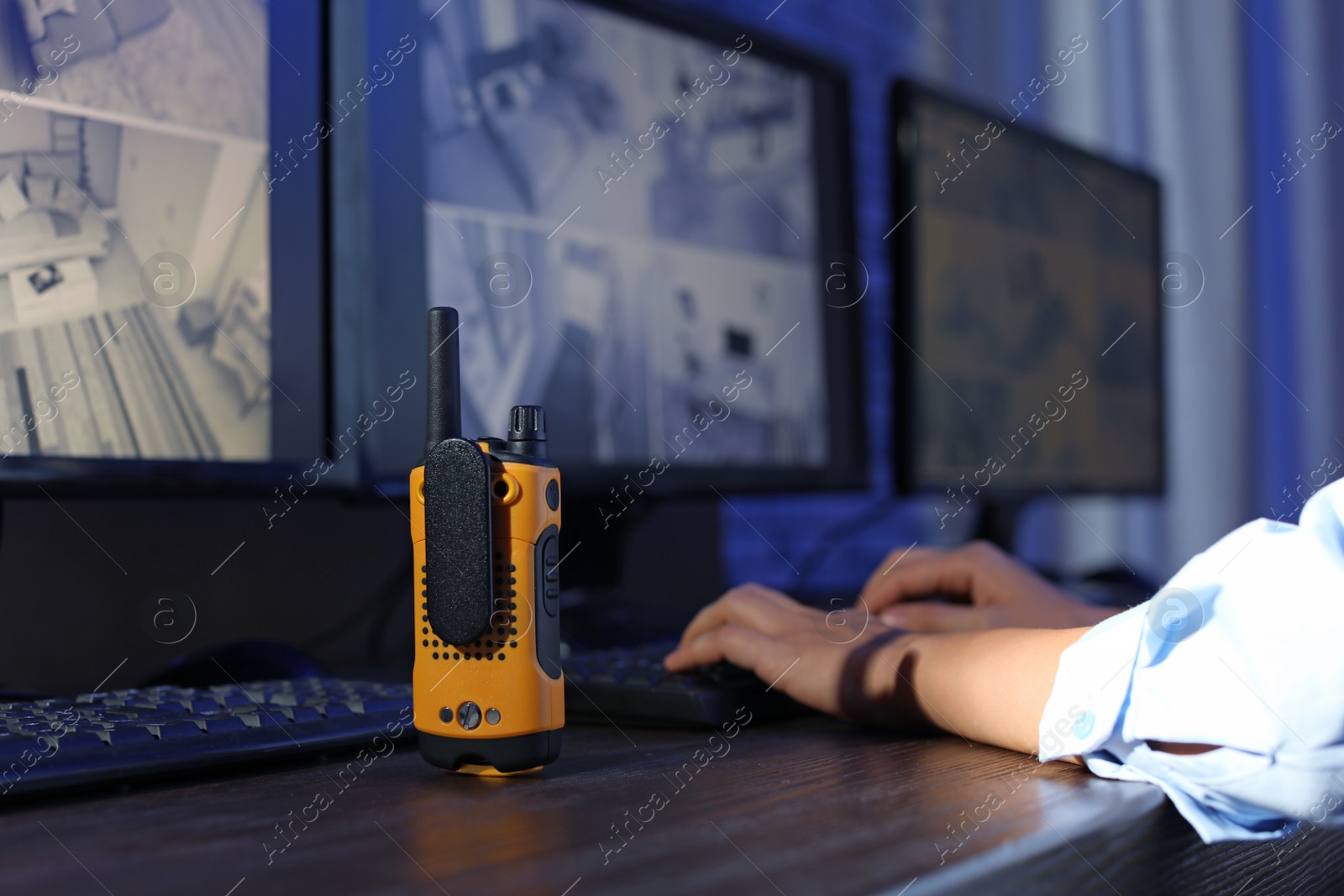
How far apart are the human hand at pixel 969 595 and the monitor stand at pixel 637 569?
0.58 ft

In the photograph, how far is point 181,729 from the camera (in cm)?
42

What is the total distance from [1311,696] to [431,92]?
663 millimetres

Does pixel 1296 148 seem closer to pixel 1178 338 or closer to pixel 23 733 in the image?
pixel 1178 338

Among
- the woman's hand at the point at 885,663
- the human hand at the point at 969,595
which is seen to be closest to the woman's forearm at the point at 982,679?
the woman's hand at the point at 885,663

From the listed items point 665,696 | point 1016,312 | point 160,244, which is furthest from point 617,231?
point 1016,312

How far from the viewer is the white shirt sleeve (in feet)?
1.29

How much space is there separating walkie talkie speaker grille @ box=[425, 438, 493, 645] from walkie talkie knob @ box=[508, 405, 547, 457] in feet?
0.07

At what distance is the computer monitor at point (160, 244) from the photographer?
1.86ft

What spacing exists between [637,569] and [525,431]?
0.68 meters

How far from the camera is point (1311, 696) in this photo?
392 mm

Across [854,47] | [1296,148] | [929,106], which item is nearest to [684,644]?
[929,106]

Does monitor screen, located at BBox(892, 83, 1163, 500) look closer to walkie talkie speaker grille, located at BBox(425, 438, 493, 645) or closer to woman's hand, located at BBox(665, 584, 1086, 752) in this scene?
woman's hand, located at BBox(665, 584, 1086, 752)

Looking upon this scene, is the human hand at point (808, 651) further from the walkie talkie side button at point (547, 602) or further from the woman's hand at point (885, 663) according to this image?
the walkie talkie side button at point (547, 602)

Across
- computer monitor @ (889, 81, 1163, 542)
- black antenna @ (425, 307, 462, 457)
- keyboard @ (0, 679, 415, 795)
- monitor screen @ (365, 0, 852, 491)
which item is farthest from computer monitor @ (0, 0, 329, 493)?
computer monitor @ (889, 81, 1163, 542)
